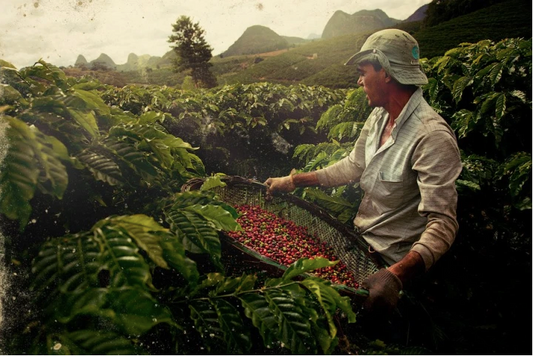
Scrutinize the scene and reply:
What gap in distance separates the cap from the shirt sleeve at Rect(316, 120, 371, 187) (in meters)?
0.51

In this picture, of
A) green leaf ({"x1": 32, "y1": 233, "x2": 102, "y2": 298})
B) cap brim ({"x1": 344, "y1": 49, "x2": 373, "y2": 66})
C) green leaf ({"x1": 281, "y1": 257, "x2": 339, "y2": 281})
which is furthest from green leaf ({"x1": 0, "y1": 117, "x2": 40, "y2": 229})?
cap brim ({"x1": 344, "y1": 49, "x2": 373, "y2": 66})

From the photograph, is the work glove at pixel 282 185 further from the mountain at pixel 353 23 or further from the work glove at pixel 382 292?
the mountain at pixel 353 23

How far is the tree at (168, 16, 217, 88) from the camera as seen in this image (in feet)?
9.30

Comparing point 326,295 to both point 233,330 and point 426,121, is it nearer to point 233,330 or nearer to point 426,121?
point 233,330

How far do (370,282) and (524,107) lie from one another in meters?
1.75

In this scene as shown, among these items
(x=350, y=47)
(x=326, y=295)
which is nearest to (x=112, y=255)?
(x=326, y=295)

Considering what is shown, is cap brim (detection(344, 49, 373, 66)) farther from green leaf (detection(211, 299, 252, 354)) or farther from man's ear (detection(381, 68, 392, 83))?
green leaf (detection(211, 299, 252, 354))

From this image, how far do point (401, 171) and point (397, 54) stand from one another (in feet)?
2.05

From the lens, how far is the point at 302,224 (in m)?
2.44

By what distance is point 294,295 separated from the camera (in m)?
0.94

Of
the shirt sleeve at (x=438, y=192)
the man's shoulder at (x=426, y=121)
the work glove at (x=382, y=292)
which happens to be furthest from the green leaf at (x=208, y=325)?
the man's shoulder at (x=426, y=121)

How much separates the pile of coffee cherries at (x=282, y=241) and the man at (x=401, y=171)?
0.98 feet

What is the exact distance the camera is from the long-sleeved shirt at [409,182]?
1603 mm

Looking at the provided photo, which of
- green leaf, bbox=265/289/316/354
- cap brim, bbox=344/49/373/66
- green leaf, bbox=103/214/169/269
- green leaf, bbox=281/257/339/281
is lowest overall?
green leaf, bbox=265/289/316/354
